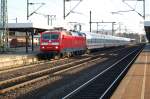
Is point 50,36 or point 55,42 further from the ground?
point 50,36

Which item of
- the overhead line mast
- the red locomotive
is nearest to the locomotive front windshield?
the red locomotive

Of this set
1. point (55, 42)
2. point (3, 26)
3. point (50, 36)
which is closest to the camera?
point (55, 42)

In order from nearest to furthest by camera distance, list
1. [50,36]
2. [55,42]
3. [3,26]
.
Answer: [55,42]
[50,36]
[3,26]

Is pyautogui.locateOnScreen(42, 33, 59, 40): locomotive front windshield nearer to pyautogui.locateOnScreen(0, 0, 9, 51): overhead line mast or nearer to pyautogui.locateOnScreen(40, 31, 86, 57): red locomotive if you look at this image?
pyautogui.locateOnScreen(40, 31, 86, 57): red locomotive

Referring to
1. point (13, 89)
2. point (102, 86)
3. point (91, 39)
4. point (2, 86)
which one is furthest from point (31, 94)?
point (91, 39)

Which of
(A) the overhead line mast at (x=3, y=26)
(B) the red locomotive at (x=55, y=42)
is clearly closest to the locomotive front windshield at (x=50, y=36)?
(B) the red locomotive at (x=55, y=42)

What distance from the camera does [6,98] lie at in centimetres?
1611

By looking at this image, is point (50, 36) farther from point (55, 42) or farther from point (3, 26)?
→ point (3, 26)

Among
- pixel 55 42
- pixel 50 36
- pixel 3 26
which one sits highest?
pixel 3 26

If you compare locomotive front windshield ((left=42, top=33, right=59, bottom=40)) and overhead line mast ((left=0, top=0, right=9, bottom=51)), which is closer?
locomotive front windshield ((left=42, top=33, right=59, bottom=40))

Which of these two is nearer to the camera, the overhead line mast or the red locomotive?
the red locomotive

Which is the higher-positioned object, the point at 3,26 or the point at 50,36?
the point at 3,26

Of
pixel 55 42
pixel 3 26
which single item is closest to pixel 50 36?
pixel 55 42

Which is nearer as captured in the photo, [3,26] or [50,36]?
[50,36]
